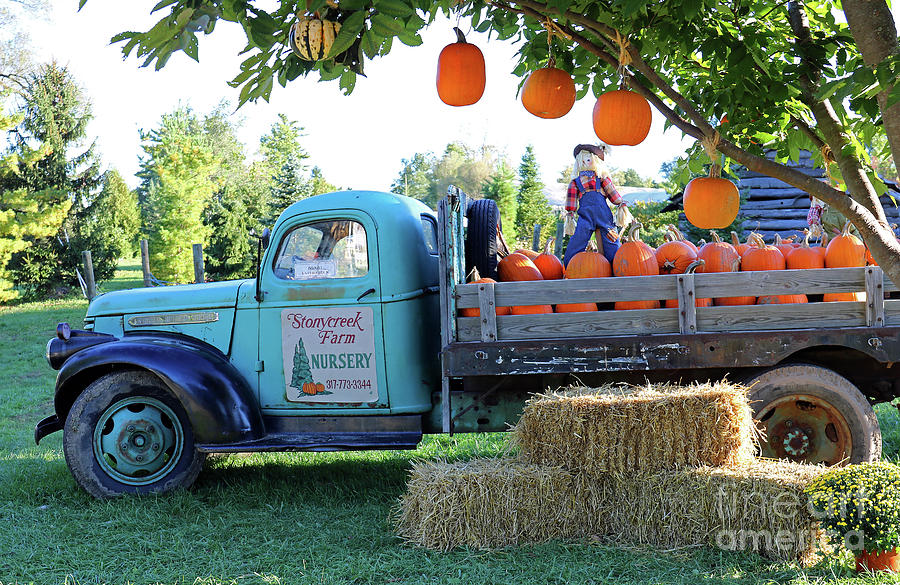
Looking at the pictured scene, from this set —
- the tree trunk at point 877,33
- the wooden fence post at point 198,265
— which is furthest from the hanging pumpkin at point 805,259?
the wooden fence post at point 198,265

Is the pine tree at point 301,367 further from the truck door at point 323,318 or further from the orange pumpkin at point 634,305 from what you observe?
the orange pumpkin at point 634,305

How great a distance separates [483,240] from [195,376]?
211 centimetres

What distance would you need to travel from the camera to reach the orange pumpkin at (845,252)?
15.7ft

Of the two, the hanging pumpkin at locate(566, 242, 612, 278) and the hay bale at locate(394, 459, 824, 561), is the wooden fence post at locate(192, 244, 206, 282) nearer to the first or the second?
the hanging pumpkin at locate(566, 242, 612, 278)

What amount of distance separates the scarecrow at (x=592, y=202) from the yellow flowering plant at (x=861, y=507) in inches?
91.1

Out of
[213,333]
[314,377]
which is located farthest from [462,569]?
[213,333]

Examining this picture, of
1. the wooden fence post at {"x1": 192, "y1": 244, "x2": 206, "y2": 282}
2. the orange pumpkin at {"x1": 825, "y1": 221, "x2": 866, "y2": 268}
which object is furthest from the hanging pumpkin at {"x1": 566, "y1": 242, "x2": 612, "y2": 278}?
the wooden fence post at {"x1": 192, "y1": 244, "x2": 206, "y2": 282}

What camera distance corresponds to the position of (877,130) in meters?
2.70

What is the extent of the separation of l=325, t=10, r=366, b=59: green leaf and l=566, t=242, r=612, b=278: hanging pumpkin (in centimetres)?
328

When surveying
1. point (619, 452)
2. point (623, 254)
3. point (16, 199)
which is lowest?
point (619, 452)

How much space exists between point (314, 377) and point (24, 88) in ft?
81.6

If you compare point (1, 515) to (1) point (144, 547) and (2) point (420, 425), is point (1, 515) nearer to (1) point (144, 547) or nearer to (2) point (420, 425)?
(1) point (144, 547)

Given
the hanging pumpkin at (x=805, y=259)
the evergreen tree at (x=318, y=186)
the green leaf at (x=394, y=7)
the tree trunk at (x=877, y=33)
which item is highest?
the evergreen tree at (x=318, y=186)

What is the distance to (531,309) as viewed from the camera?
4645mm
